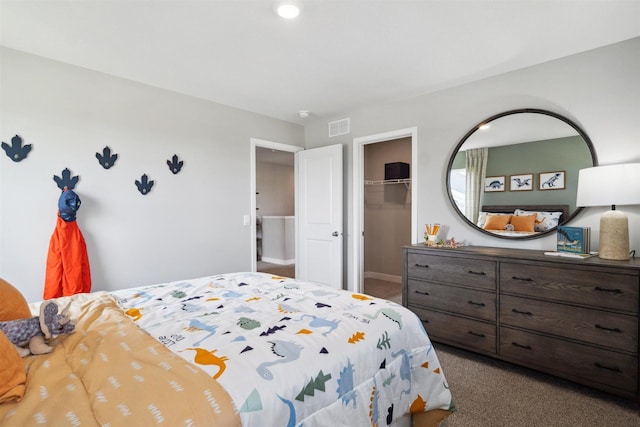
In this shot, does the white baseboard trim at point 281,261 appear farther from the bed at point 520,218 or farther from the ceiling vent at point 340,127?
the bed at point 520,218

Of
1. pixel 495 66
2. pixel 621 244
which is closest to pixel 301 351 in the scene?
pixel 621 244

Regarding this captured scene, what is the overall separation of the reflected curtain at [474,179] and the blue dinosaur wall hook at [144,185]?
9.80 feet

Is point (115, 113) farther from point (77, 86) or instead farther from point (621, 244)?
point (621, 244)

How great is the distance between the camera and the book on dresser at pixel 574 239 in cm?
229

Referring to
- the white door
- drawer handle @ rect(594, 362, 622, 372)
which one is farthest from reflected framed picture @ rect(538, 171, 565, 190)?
the white door

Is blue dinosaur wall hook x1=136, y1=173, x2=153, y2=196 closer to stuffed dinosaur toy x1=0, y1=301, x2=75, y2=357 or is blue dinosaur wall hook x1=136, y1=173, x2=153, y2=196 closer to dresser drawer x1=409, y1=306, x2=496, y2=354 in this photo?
stuffed dinosaur toy x1=0, y1=301, x2=75, y2=357

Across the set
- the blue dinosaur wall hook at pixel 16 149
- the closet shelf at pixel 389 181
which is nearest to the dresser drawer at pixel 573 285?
the closet shelf at pixel 389 181

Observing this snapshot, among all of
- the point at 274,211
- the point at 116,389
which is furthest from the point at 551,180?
the point at 274,211

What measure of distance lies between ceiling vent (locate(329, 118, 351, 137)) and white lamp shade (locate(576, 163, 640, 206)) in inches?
94.7

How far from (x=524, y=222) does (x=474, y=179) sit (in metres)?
0.55

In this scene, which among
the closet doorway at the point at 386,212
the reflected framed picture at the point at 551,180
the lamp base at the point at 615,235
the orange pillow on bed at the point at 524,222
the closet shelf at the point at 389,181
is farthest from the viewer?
the closet doorway at the point at 386,212

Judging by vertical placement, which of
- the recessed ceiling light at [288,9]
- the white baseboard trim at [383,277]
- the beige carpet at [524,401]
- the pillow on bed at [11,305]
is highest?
the recessed ceiling light at [288,9]

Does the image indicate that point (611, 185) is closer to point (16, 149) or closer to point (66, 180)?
point (66, 180)

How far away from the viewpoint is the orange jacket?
2.48m
